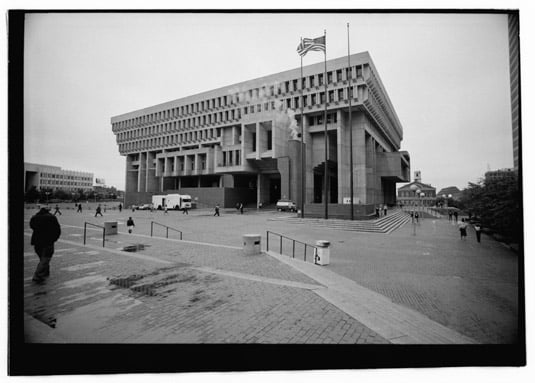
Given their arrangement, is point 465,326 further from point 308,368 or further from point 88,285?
point 88,285

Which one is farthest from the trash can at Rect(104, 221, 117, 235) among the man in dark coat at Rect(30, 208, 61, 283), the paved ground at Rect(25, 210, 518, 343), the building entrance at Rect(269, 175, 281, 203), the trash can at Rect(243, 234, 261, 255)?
the building entrance at Rect(269, 175, 281, 203)

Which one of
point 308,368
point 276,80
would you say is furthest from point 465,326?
point 276,80

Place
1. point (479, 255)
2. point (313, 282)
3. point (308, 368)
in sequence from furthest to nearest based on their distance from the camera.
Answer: point (479, 255) → point (313, 282) → point (308, 368)

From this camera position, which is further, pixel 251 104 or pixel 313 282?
pixel 251 104

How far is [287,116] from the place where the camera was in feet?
128

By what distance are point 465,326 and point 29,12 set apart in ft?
27.1

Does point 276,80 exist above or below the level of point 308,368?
above

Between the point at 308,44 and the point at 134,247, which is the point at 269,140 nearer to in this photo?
the point at 134,247

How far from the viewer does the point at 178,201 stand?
3816 cm

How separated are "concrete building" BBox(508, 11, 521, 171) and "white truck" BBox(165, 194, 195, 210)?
125ft

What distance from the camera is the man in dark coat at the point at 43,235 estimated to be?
5.11 meters

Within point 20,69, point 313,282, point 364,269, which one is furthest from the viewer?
point 364,269

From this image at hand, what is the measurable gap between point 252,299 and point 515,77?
18.6 ft

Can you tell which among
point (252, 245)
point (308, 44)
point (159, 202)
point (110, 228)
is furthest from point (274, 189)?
point (308, 44)
